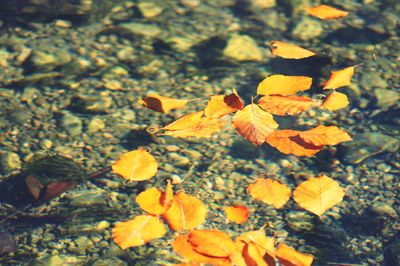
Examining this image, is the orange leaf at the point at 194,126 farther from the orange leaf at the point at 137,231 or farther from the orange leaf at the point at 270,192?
the orange leaf at the point at 137,231

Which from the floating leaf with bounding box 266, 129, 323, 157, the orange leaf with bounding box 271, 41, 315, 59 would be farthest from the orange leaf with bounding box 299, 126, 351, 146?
the orange leaf with bounding box 271, 41, 315, 59

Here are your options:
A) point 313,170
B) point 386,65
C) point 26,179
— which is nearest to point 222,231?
point 313,170

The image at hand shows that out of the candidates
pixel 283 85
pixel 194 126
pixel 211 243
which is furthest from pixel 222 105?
pixel 211 243

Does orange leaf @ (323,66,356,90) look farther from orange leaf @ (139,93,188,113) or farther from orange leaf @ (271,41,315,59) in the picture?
orange leaf @ (139,93,188,113)

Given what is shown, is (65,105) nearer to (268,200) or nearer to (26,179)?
(26,179)

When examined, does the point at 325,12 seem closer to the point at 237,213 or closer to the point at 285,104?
the point at 285,104

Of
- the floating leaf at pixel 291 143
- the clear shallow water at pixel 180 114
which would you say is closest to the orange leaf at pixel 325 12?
the clear shallow water at pixel 180 114
